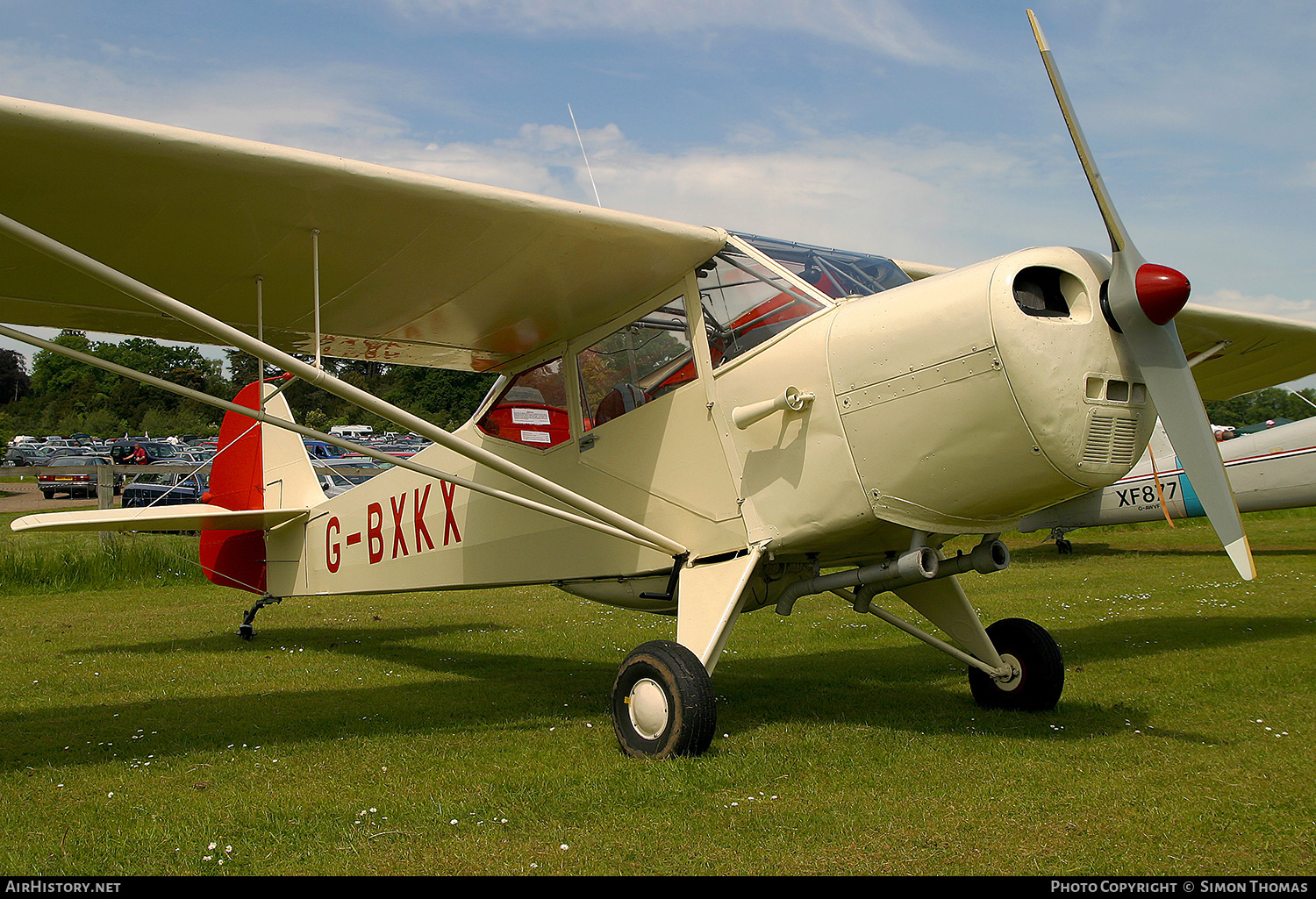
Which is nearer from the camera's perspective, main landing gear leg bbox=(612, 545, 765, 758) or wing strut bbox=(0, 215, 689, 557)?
wing strut bbox=(0, 215, 689, 557)

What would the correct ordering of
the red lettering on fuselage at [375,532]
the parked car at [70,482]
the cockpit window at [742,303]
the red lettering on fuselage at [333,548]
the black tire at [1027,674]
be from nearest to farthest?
1. the cockpit window at [742,303]
2. the black tire at [1027,674]
3. the red lettering on fuselage at [375,532]
4. the red lettering on fuselage at [333,548]
5. the parked car at [70,482]

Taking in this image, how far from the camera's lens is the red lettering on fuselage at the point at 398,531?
24.8ft

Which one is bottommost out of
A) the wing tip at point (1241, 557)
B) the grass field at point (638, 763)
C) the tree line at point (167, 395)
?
the grass field at point (638, 763)

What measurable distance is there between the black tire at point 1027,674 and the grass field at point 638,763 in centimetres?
14

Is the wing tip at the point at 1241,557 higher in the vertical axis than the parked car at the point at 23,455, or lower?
lower

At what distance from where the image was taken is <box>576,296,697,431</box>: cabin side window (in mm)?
5957

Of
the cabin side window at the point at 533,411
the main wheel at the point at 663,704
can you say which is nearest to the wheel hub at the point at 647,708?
the main wheel at the point at 663,704

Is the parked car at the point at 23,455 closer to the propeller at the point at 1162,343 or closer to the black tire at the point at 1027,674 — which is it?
the black tire at the point at 1027,674

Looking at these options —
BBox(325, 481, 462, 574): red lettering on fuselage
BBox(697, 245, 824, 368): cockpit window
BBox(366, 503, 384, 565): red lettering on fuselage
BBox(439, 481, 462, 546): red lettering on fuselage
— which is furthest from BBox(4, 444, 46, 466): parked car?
BBox(697, 245, 824, 368): cockpit window

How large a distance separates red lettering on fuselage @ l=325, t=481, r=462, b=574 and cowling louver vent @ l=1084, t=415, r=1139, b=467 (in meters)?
4.66

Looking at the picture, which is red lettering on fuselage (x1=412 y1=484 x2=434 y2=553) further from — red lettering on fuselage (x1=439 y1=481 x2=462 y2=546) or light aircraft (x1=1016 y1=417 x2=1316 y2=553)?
light aircraft (x1=1016 y1=417 x2=1316 y2=553)

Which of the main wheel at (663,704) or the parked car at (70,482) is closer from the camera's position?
the main wheel at (663,704)

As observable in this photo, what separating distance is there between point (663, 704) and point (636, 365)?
7.42 feet
